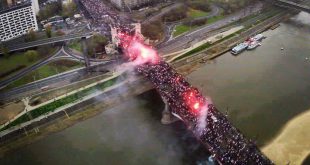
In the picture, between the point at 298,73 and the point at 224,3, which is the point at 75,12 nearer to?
the point at 224,3

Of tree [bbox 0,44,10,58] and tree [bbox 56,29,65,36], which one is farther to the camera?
tree [bbox 56,29,65,36]

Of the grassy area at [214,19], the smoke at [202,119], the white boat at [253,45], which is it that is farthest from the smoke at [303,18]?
the smoke at [202,119]

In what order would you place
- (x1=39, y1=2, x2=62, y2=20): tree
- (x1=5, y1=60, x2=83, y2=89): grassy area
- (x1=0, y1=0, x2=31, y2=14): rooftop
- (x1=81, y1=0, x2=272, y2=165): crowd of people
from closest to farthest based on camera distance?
(x1=81, y1=0, x2=272, y2=165): crowd of people → (x1=5, y1=60, x2=83, y2=89): grassy area → (x1=0, y1=0, x2=31, y2=14): rooftop → (x1=39, y1=2, x2=62, y2=20): tree

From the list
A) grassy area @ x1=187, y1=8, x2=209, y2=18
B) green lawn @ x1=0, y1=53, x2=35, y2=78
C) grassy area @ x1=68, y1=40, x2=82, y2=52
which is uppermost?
grassy area @ x1=187, y1=8, x2=209, y2=18

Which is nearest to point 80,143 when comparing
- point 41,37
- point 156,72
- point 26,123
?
point 26,123

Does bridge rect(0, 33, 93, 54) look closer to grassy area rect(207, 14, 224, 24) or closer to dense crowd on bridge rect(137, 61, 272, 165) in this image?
dense crowd on bridge rect(137, 61, 272, 165)

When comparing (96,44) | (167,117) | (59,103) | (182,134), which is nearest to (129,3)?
(96,44)

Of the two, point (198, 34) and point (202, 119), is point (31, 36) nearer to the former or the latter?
point (198, 34)

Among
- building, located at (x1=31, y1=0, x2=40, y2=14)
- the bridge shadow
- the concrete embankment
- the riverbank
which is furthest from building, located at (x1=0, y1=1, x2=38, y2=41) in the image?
the riverbank
